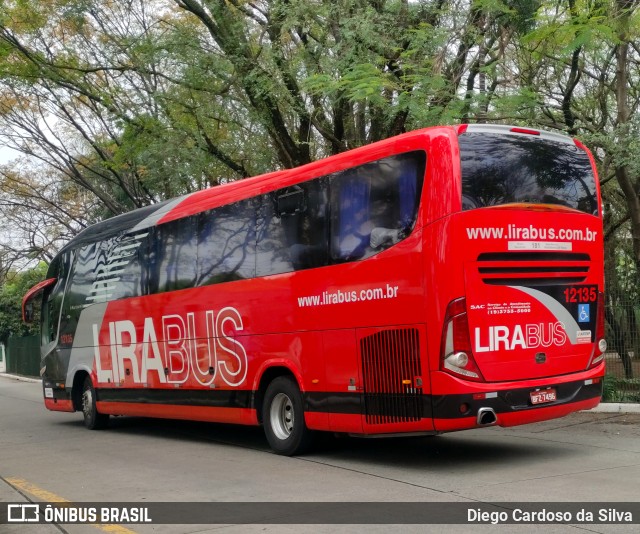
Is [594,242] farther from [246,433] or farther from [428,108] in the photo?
[246,433]

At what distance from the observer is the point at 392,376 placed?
9.08 m

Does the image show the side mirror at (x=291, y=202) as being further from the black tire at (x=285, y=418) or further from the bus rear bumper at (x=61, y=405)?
the bus rear bumper at (x=61, y=405)

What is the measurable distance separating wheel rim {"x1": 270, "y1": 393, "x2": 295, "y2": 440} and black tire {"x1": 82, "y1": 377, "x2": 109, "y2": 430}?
5852 millimetres

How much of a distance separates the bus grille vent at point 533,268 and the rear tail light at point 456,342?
18.7 inches

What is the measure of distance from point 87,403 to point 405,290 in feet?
30.3

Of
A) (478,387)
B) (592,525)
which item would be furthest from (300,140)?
(592,525)

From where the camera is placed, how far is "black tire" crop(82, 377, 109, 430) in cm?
1568

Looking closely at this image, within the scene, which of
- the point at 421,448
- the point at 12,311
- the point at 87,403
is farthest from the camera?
the point at 12,311

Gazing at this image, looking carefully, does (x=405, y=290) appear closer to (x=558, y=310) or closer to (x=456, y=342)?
(x=456, y=342)

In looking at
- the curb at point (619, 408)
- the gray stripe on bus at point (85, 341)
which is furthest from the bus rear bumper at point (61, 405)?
the curb at point (619, 408)

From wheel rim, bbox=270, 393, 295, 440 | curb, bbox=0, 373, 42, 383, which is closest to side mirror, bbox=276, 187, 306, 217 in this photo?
wheel rim, bbox=270, 393, 295, 440

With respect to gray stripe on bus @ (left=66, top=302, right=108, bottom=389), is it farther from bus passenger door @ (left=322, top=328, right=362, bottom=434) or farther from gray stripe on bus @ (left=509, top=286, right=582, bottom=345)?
gray stripe on bus @ (left=509, top=286, right=582, bottom=345)

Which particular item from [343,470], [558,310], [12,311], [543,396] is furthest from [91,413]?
[12,311]

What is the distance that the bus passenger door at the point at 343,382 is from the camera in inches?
375
